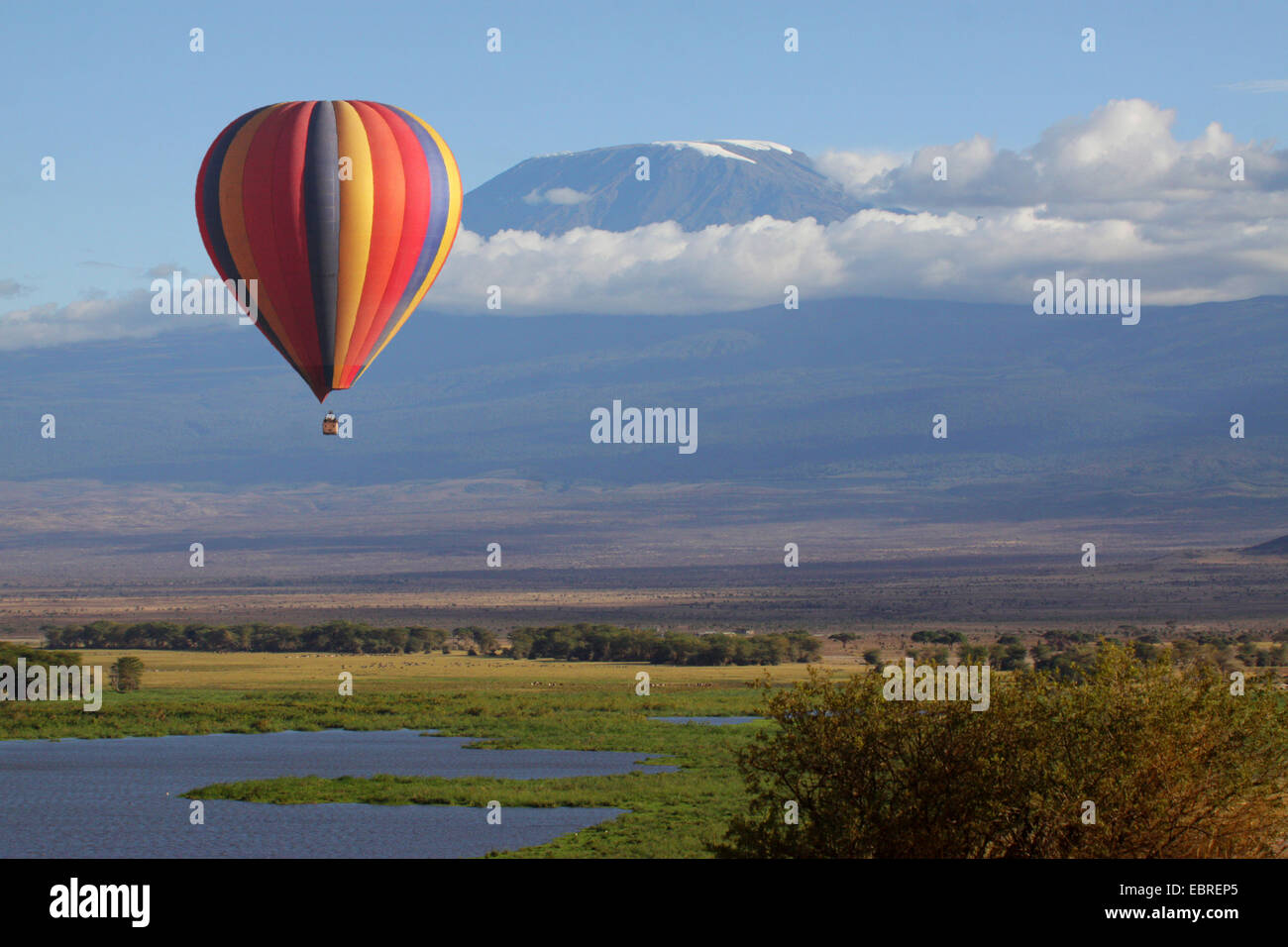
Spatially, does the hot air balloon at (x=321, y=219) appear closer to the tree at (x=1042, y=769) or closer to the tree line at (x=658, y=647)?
the tree at (x=1042, y=769)

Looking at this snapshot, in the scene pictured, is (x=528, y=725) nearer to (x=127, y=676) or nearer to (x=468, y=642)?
(x=127, y=676)

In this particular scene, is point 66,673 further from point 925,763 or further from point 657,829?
point 925,763

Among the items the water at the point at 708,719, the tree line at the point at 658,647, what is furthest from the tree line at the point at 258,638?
the water at the point at 708,719

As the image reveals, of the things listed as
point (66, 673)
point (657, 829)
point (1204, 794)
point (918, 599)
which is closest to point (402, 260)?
point (657, 829)

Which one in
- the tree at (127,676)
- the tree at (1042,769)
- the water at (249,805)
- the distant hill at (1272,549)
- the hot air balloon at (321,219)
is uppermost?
the hot air balloon at (321,219)

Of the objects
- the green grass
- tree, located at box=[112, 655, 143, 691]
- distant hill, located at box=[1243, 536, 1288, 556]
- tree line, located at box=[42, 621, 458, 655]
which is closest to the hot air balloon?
the green grass

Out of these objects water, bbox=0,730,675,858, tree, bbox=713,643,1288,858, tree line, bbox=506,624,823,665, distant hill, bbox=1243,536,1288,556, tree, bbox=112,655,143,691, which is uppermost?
tree, bbox=713,643,1288,858

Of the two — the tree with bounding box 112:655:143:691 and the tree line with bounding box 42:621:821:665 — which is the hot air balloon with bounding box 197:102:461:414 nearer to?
the tree with bounding box 112:655:143:691
